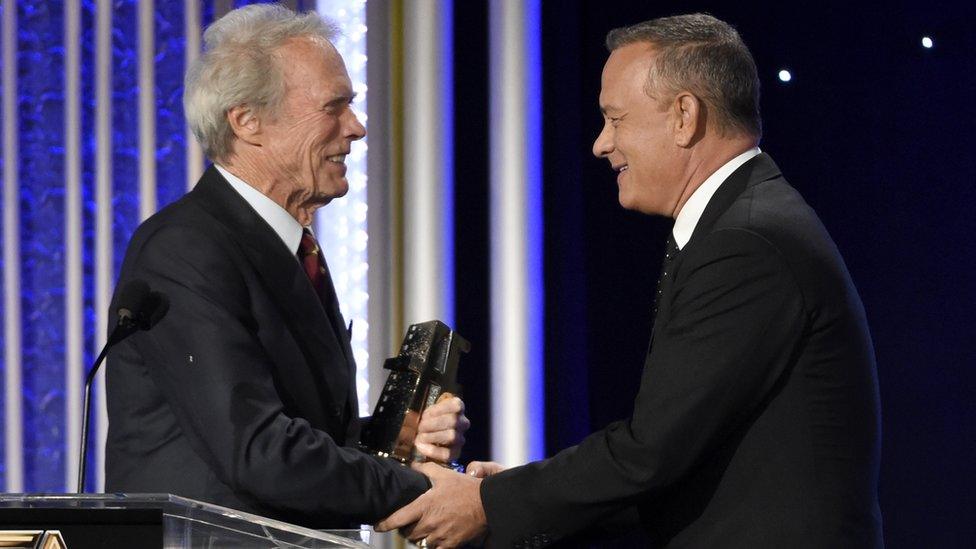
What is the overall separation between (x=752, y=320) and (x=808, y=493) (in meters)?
0.26

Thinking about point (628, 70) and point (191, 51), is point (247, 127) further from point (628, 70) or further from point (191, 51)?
point (191, 51)

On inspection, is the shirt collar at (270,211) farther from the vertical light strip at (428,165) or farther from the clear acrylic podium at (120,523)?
the vertical light strip at (428,165)

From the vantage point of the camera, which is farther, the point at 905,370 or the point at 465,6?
the point at 465,6

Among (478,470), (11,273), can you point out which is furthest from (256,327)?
(11,273)

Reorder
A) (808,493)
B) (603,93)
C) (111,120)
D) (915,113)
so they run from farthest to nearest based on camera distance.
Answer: (111,120)
(915,113)
(603,93)
(808,493)

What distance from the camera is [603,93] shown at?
219cm

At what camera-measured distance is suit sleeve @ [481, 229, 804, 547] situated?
5.98 ft

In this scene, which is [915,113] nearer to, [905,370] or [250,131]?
[905,370]

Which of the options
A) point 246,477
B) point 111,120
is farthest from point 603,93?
point 111,120

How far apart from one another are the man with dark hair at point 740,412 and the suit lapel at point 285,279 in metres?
0.34

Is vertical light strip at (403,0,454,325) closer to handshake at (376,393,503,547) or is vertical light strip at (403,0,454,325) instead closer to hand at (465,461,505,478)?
hand at (465,461,505,478)

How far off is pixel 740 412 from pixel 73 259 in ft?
7.57

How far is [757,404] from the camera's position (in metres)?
1.84

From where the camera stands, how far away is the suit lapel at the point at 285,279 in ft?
6.78
